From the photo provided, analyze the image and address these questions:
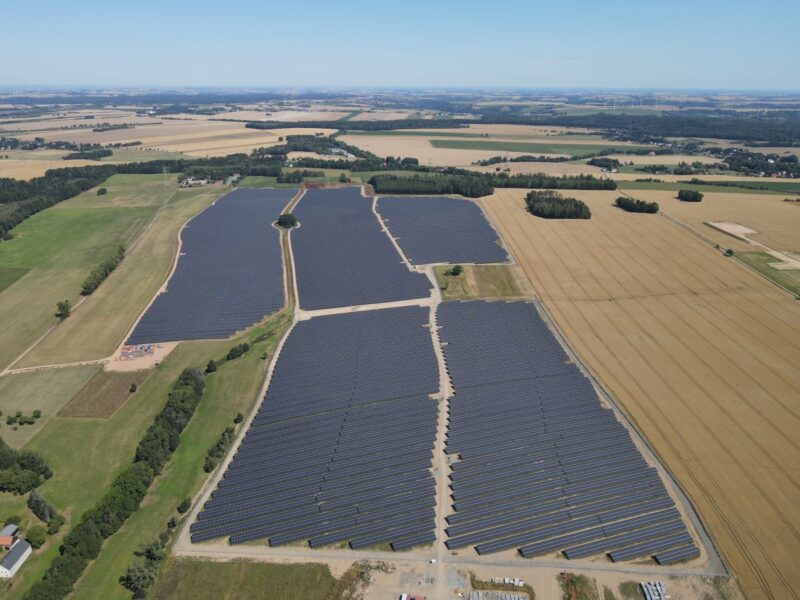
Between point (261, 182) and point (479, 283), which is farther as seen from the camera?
point (261, 182)

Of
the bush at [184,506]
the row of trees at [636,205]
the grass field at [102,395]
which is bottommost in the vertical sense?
the bush at [184,506]

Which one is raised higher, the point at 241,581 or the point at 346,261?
the point at 346,261

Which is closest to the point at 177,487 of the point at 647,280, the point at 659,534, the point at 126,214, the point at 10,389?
the point at 10,389

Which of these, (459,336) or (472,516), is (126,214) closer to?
(459,336)

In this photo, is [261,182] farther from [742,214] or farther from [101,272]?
[742,214]

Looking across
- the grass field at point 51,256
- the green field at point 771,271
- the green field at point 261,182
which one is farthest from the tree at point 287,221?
the green field at point 771,271

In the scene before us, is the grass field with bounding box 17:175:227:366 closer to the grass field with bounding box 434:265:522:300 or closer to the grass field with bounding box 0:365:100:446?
the grass field with bounding box 0:365:100:446

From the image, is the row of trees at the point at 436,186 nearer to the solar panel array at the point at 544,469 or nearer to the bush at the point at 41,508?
the solar panel array at the point at 544,469

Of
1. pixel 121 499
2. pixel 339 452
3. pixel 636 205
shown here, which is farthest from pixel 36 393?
pixel 636 205
